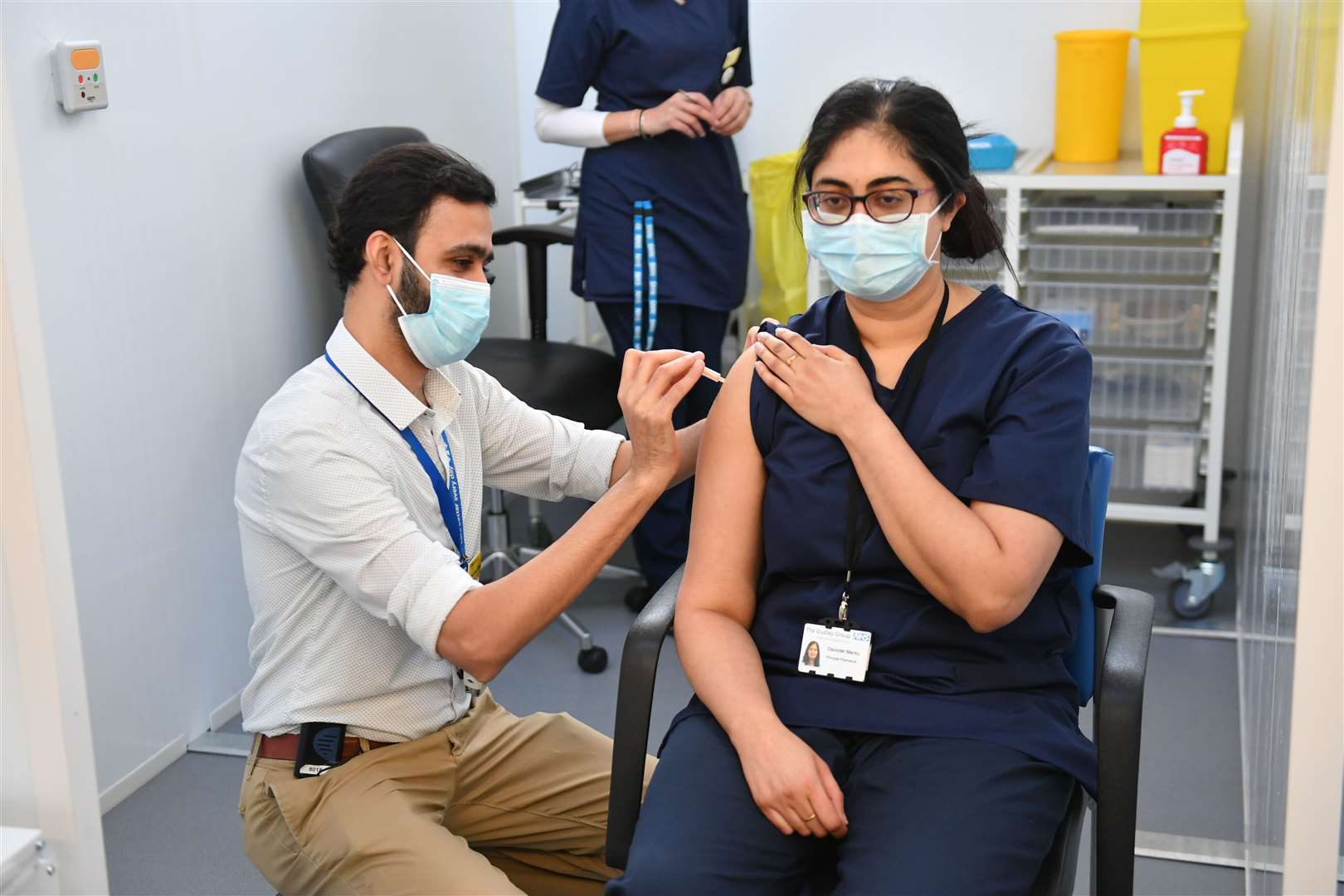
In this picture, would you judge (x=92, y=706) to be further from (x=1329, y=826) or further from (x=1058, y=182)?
(x=1058, y=182)

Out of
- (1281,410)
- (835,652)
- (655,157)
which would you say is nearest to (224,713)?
(655,157)

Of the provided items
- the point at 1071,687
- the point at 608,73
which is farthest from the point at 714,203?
the point at 1071,687

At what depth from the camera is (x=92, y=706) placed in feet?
7.79

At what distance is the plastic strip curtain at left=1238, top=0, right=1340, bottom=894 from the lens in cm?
146

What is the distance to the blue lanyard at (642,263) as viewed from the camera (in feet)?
9.84

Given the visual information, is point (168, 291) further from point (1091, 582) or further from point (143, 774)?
point (1091, 582)

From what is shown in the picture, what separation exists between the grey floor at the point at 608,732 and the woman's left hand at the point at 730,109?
1160mm

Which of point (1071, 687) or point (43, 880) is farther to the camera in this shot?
point (1071, 687)

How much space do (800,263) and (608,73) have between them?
799 mm

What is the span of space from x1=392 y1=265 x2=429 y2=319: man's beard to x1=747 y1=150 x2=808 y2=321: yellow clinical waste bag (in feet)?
6.18

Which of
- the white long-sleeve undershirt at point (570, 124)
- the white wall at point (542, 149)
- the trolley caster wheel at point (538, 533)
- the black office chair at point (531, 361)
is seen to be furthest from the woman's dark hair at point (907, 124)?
the white wall at point (542, 149)

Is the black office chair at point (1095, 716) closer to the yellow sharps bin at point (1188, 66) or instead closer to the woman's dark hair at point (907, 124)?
the woman's dark hair at point (907, 124)

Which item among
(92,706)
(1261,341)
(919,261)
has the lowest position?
(92,706)

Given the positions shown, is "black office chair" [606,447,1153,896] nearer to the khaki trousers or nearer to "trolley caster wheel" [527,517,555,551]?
the khaki trousers
